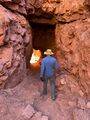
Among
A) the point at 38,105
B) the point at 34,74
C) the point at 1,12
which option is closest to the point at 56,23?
the point at 34,74

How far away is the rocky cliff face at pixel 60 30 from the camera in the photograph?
8.23 meters

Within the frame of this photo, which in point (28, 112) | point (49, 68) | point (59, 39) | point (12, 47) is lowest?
point (28, 112)

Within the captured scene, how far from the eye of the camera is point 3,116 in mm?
6770

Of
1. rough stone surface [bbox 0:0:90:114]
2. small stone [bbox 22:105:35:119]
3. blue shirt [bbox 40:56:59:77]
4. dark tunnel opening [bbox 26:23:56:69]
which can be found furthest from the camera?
dark tunnel opening [bbox 26:23:56:69]

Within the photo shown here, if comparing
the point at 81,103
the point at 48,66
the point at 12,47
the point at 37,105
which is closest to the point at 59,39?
the point at 48,66

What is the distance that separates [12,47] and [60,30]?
3119 millimetres

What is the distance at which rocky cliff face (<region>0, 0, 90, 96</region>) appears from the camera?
823 centimetres

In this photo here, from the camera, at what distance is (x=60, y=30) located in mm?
10500

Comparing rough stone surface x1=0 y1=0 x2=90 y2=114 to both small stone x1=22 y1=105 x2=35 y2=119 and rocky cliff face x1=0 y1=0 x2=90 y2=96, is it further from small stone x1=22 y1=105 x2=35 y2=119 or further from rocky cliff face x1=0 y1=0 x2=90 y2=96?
small stone x1=22 y1=105 x2=35 y2=119

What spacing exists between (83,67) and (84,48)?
730 mm

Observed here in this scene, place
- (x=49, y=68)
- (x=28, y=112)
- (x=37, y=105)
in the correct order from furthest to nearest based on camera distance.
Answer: (x=49, y=68)
(x=37, y=105)
(x=28, y=112)

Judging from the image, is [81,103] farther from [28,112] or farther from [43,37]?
[43,37]

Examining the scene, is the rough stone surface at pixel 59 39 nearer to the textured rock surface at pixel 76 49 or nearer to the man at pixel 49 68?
the textured rock surface at pixel 76 49

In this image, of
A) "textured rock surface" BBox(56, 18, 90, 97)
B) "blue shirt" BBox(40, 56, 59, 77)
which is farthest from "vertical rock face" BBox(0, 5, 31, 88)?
"textured rock surface" BBox(56, 18, 90, 97)
